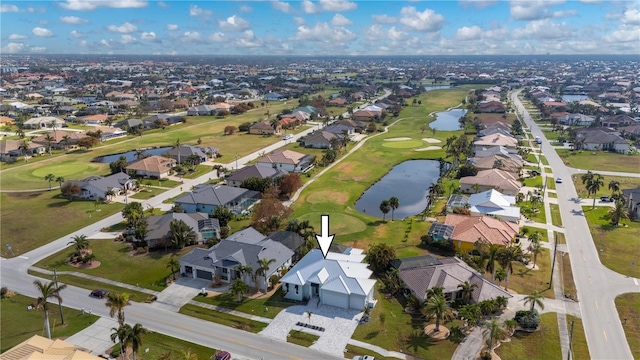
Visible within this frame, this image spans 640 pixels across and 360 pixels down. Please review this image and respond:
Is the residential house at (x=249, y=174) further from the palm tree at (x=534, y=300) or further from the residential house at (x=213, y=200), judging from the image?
the palm tree at (x=534, y=300)

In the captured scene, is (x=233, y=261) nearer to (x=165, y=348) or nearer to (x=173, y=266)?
(x=173, y=266)

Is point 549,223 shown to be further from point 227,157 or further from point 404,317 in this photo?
point 227,157

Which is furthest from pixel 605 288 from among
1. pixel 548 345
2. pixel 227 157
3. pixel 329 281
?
pixel 227 157

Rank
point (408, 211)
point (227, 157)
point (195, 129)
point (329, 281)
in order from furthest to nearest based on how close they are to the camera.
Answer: point (195, 129), point (227, 157), point (408, 211), point (329, 281)

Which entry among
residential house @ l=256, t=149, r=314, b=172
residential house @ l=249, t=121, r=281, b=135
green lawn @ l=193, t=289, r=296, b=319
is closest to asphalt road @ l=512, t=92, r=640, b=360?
green lawn @ l=193, t=289, r=296, b=319

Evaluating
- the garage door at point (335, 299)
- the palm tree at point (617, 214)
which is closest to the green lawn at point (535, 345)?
the garage door at point (335, 299)
